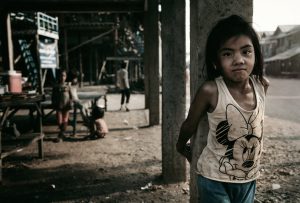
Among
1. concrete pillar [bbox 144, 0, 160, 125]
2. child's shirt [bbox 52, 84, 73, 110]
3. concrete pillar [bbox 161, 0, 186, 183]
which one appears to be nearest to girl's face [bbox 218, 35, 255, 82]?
concrete pillar [bbox 161, 0, 186, 183]

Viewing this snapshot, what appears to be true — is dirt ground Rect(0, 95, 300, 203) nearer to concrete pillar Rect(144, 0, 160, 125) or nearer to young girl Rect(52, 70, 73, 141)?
young girl Rect(52, 70, 73, 141)

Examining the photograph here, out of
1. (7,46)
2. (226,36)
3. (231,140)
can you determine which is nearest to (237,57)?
(226,36)

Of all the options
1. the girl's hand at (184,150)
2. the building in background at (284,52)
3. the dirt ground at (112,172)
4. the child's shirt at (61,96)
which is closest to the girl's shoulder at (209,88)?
the girl's hand at (184,150)

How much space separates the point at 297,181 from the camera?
4.85 m

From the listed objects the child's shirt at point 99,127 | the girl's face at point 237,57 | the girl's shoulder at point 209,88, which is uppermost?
the girl's face at point 237,57

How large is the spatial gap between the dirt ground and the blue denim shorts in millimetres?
2384

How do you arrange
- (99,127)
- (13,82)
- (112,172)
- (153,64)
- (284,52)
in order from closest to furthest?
(112,172), (99,127), (153,64), (13,82), (284,52)

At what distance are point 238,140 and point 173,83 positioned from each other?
2.88 m

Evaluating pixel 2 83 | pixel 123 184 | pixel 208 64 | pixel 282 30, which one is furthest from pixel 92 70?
pixel 282 30

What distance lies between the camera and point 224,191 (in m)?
1.88

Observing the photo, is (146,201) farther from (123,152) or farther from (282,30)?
(282,30)

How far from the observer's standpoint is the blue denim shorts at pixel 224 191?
1.87 metres

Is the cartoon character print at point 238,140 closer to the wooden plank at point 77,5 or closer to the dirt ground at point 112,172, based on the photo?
the dirt ground at point 112,172

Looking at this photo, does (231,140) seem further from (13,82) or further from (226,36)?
(13,82)
